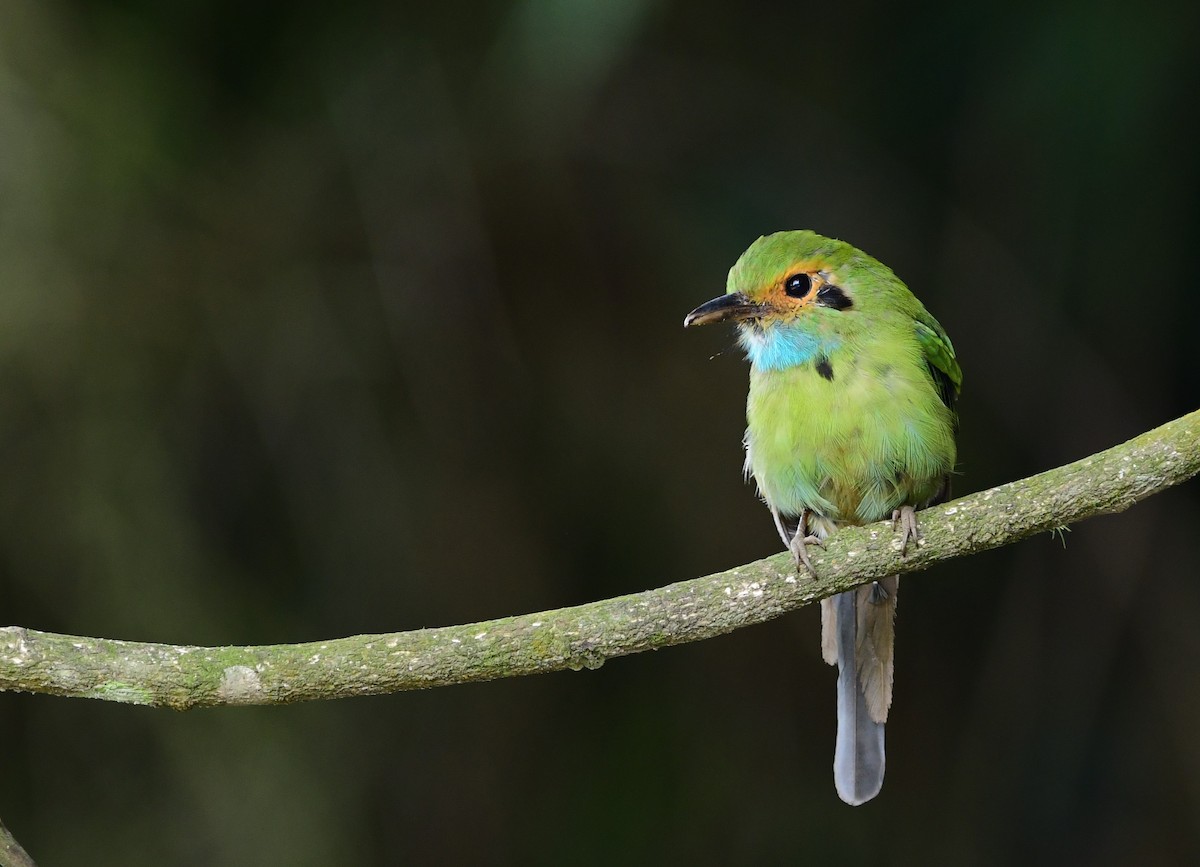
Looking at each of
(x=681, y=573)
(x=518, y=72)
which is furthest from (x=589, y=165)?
(x=681, y=573)

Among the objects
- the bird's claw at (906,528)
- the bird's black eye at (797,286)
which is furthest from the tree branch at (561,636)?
the bird's black eye at (797,286)

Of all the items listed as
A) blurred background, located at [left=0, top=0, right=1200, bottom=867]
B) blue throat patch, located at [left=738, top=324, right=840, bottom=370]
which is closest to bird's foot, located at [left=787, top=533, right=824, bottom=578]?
blue throat patch, located at [left=738, top=324, right=840, bottom=370]

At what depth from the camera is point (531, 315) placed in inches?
160

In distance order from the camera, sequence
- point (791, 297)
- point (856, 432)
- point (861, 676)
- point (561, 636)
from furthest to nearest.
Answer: point (861, 676)
point (791, 297)
point (856, 432)
point (561, 636)

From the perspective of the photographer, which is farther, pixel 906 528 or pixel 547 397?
pixel 547 397

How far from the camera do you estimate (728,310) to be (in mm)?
2420

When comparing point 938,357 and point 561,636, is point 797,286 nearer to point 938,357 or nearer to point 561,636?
point 938,357

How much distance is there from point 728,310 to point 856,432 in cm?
34

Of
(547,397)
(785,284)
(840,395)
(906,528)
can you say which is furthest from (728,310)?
(547,397)

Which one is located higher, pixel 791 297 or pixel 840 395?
pixel 791 297

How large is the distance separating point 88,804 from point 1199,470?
3043mm

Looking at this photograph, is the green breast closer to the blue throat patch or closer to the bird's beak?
the blue throat patch

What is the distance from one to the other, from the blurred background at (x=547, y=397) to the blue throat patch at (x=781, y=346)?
124 centimetres

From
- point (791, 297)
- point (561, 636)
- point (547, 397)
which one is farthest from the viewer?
point (547, 397)
